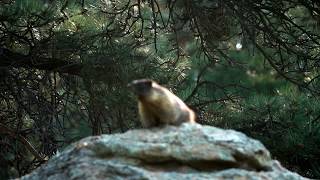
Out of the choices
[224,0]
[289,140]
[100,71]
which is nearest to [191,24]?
[224,0]

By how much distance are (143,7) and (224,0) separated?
1.51m

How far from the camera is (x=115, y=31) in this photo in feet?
25.3

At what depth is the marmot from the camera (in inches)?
185

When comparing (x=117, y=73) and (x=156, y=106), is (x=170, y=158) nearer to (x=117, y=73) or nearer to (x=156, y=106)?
(x=156, y=106)

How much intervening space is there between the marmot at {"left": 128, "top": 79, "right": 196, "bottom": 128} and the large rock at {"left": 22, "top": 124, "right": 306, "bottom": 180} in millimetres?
247

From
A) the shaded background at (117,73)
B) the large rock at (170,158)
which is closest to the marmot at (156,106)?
the large rock at (170,158)

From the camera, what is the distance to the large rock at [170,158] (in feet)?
13.9

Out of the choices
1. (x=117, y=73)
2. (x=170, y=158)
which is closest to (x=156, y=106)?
(x=170, y=158)

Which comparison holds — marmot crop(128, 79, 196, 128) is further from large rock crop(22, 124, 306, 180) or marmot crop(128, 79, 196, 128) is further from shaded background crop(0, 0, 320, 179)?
shaded background crop(0, 0, 320, 179)

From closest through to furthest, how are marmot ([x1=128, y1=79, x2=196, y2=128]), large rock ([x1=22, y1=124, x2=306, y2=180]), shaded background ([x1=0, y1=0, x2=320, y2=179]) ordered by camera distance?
1. large rock ([x1=22, y1=124, x2=306, y2=180])
2. marmot ([x1=128, y1=79, x2=196, y2=128])
3. shaded background ([x1=0, y1=0, x2=320, y2=179])

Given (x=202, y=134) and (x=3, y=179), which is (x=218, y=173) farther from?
(x=3, y=179)

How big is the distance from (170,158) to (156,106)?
534 mm

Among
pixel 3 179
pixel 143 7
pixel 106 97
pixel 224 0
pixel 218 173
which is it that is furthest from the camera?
pixel 143 7

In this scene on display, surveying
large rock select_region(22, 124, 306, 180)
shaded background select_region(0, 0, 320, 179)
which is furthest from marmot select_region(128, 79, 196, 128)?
shaded background select_region(0, 0, 320, 179)
